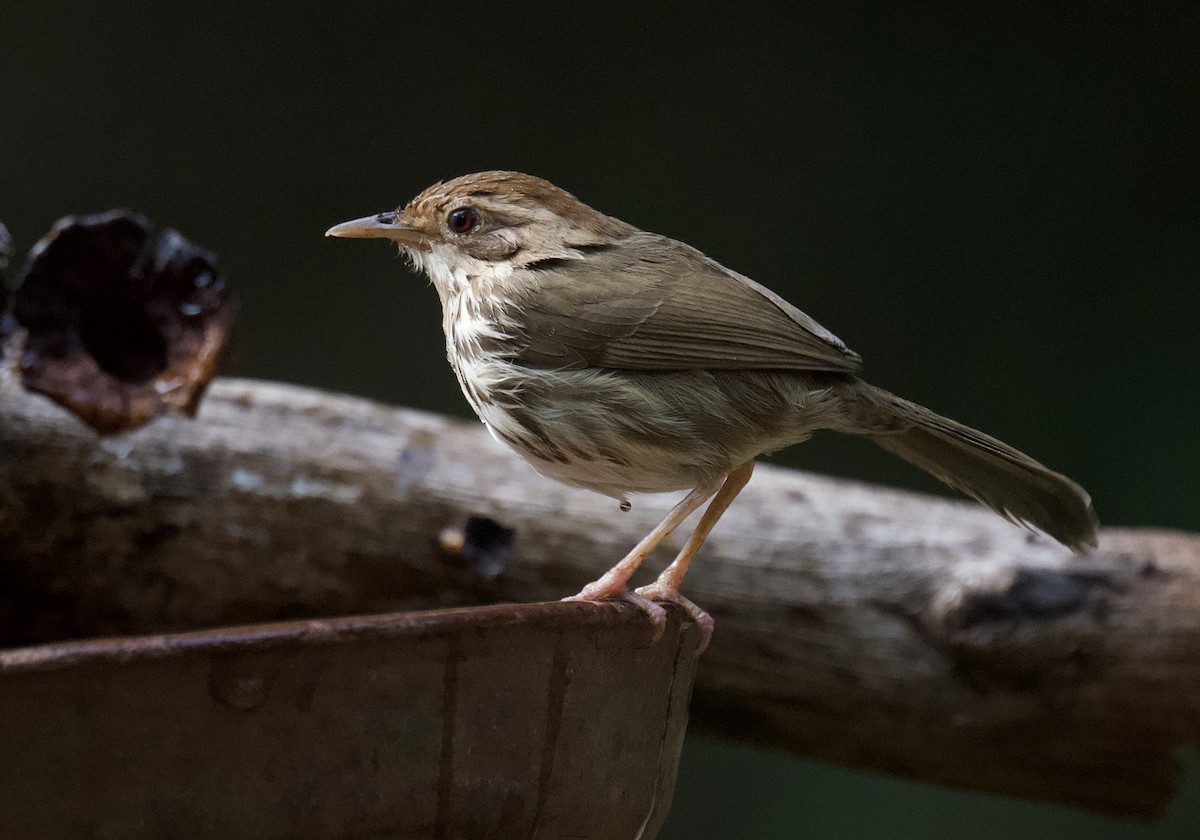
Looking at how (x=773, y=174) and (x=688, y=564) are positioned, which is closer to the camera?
(x=688, y=564)

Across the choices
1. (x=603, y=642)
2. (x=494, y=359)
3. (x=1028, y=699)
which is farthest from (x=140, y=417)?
(x=1028, y=699)

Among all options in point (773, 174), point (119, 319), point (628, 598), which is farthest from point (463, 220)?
point (773, 174)

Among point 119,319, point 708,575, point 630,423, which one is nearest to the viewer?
point 630,423

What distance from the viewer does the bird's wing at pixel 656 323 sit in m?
2.41

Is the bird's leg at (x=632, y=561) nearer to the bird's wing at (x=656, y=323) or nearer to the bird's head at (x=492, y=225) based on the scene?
the bird's wing at (x=656, y=323)

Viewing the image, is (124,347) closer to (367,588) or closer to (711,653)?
(367,588)

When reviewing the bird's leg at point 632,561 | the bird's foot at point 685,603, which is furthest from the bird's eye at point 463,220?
the bird's foot at point 685,603

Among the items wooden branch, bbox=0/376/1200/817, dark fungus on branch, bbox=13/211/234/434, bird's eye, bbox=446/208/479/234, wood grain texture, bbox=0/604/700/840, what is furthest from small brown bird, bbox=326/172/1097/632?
wooden branch, bbox=0/376/1200/817

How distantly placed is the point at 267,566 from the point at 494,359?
1.32 metres

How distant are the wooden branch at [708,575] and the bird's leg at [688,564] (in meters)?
0.88

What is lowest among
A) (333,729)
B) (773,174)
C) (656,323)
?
(333,729)

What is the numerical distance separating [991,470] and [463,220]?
1274 mm

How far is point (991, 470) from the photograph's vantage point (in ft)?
8.27

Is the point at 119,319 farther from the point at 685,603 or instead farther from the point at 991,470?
the point at 991,470
